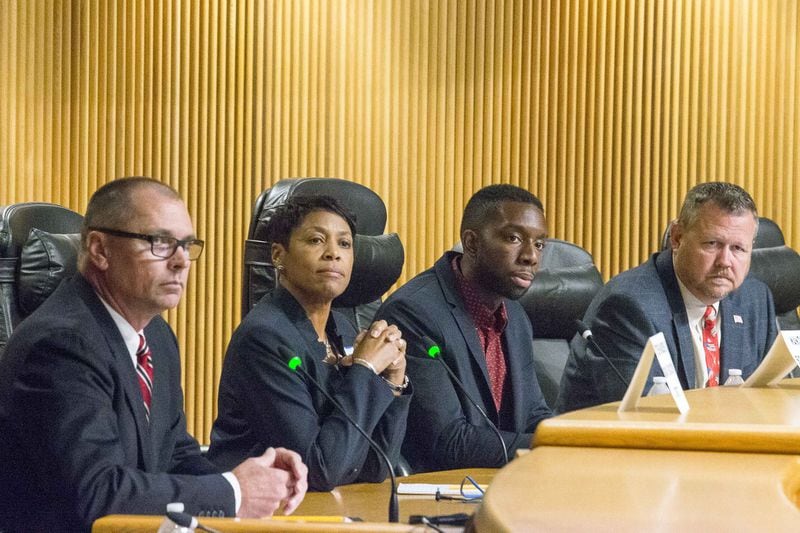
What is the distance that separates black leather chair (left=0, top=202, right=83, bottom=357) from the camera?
3459 mm

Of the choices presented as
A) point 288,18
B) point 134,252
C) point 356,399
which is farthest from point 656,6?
point 134,252

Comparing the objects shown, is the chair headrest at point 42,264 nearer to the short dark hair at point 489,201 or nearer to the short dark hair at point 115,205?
the short dark hair at point 115,205

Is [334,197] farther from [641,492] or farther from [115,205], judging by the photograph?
[641,492]

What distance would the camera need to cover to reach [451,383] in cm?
340

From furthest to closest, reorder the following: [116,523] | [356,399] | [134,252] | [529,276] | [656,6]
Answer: [656,6] → [529,276] → [356,399] → [134,252] → [116,523]

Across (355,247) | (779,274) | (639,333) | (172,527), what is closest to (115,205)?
(172,527)

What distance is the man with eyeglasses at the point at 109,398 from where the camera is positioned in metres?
2.08

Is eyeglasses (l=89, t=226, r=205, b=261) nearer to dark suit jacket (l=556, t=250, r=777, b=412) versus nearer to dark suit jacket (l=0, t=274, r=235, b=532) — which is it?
dark suit jacket (l=0, t=274, r=235, b=532)

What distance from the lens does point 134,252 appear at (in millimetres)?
2387

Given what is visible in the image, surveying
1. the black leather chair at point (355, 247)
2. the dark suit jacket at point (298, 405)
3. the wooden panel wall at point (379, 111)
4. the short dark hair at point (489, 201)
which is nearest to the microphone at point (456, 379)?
the dark suit jacket at point (298, 405)

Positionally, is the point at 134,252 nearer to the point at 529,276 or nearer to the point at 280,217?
the point at 280,217

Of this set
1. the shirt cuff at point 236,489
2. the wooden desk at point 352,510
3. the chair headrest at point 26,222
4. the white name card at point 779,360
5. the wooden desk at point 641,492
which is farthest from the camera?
the chair headrest at point 26,222

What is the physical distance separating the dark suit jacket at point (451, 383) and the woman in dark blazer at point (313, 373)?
0.19 metres

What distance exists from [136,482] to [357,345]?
1040 mm
